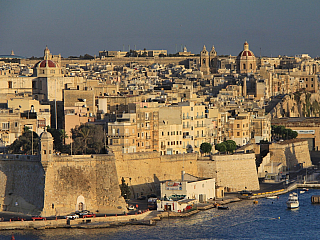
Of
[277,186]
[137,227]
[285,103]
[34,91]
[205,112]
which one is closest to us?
[137,227]

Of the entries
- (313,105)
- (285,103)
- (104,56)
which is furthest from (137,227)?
(104,56)

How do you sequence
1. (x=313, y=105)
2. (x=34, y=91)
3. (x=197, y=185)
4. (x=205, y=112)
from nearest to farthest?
(x=197, y=185) < (x=205, y=112) < (x=34, y=91) < (x=313, y=105)

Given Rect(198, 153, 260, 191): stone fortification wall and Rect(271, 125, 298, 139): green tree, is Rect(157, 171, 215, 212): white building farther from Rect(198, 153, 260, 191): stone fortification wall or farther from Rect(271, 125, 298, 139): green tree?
Rect(271, 125, 298, 139): green tree

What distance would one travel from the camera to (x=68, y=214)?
1544 inches

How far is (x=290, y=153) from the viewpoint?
58125 millimetres

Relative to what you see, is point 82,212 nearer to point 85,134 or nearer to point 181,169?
point 181,169

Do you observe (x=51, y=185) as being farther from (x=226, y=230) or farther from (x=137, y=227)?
(x=226, y=230)

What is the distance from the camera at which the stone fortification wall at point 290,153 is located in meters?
56.9

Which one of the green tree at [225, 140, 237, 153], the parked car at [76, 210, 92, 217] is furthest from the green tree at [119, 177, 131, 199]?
the green tree at [225, 140, 237, 153]

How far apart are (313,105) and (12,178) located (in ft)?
196

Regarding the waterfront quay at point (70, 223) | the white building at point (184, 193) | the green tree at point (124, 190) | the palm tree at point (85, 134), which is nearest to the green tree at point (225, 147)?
the white building at point (184, 193)

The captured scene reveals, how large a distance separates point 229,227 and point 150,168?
7.24 m

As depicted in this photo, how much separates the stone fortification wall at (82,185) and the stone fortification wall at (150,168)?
365cm

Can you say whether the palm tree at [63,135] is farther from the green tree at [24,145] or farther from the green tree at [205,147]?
the green tree at [205,147]
